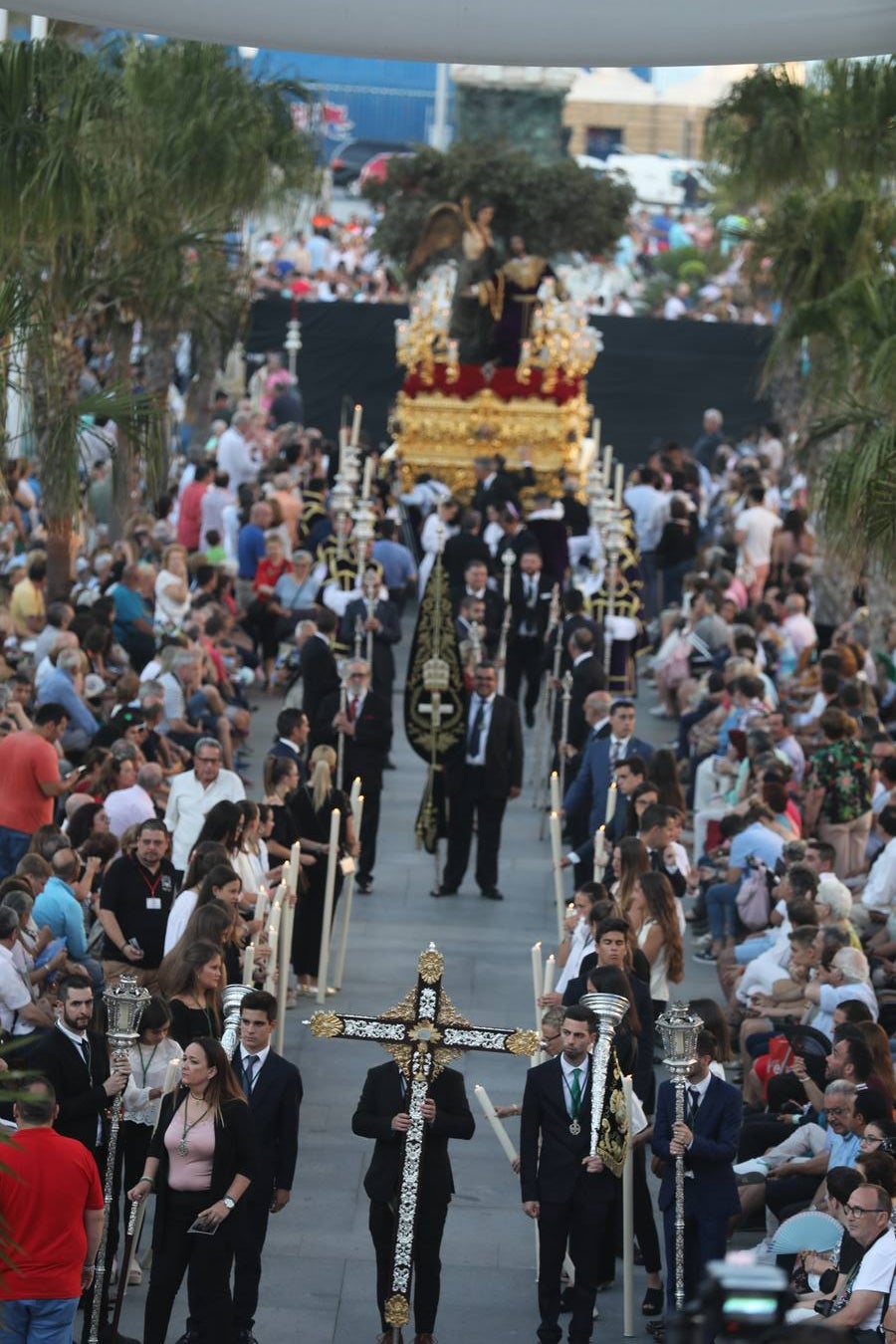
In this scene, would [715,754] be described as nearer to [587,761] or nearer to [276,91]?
[587,761]

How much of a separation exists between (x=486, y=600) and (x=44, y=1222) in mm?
12013

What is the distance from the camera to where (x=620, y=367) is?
3950 cm

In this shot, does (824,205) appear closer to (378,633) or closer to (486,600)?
(486,600)

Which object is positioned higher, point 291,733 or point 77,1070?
point 291,733

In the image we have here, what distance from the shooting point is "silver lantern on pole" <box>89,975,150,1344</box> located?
9.82 m

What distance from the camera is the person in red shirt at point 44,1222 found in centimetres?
886

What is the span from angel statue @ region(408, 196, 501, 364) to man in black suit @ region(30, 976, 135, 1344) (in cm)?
2032

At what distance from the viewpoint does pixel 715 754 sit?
1800 cm

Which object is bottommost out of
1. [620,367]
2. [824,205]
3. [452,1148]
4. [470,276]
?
[452,1148]

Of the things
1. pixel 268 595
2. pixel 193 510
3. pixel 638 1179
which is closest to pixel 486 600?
pixel 268 595

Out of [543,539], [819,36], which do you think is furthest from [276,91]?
[819,36]

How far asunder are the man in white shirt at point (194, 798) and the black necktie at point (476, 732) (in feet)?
9.26

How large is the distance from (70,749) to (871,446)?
18.1 feet

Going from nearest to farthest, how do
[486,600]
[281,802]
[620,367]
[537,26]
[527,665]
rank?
[537,26] < [281,802] < [486,600] < [527,665] < [620,367]
